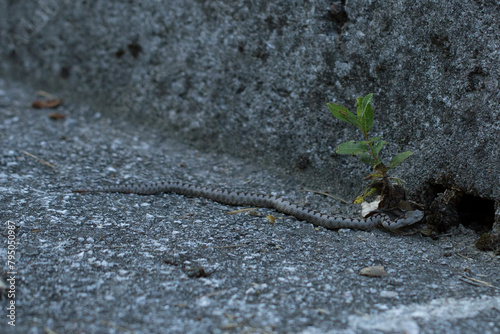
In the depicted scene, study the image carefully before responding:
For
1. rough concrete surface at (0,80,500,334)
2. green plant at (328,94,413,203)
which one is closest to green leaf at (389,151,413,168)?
green plant at (328,94,413,203)

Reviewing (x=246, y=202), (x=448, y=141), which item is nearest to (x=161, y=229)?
(x=246, y=202)

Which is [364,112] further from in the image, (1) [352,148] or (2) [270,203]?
(2) [270,203]

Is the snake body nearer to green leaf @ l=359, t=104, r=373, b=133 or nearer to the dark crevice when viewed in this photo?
the dark crevice

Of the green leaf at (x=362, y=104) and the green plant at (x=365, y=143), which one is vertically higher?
the green leaf at (x=362, y=104)

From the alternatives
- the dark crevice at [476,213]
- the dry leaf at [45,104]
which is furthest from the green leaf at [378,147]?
the dry leaf at [45,104]

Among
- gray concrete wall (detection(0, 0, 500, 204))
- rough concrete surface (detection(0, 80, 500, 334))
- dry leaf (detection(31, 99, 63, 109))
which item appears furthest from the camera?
dry leaf (detection(31, 99, 63, 109))

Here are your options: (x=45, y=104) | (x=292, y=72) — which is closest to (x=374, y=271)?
(x=292, y=72)

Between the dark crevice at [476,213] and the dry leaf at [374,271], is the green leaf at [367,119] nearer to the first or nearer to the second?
the dark crevice at [476,213]
